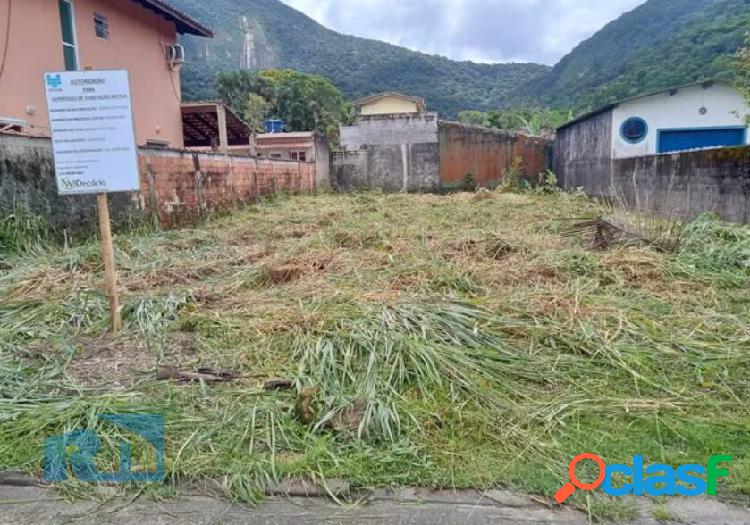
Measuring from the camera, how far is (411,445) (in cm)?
200

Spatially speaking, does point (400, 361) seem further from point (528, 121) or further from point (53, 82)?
point (528, 121)

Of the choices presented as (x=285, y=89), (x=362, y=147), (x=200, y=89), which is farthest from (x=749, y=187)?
(x=200, y=89)

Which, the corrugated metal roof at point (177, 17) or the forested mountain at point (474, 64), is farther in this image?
the forested mountain at point (474, 64)

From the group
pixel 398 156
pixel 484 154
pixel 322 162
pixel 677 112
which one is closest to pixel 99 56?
pixel 322 162

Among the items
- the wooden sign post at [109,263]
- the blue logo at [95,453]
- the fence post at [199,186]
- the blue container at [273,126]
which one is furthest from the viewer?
the blue container at [273,126]

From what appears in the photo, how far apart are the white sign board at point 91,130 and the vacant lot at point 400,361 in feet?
3.15

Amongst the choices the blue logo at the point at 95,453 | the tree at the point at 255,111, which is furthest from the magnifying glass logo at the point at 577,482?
the tree at the point at 255,111

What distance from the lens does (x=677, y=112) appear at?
12023mm

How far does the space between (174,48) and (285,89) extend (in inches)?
689

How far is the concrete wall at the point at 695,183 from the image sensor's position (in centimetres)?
627

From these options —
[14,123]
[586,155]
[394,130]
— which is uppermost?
[394,130]

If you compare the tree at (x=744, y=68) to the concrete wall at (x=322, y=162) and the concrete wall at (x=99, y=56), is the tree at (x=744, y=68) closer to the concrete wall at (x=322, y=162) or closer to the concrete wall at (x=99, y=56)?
the concrete wall at (x=322, y=162)

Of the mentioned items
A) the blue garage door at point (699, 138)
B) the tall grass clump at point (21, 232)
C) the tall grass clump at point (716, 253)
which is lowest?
the tall grass clump at point (716, 253)

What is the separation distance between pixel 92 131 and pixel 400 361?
236cm
